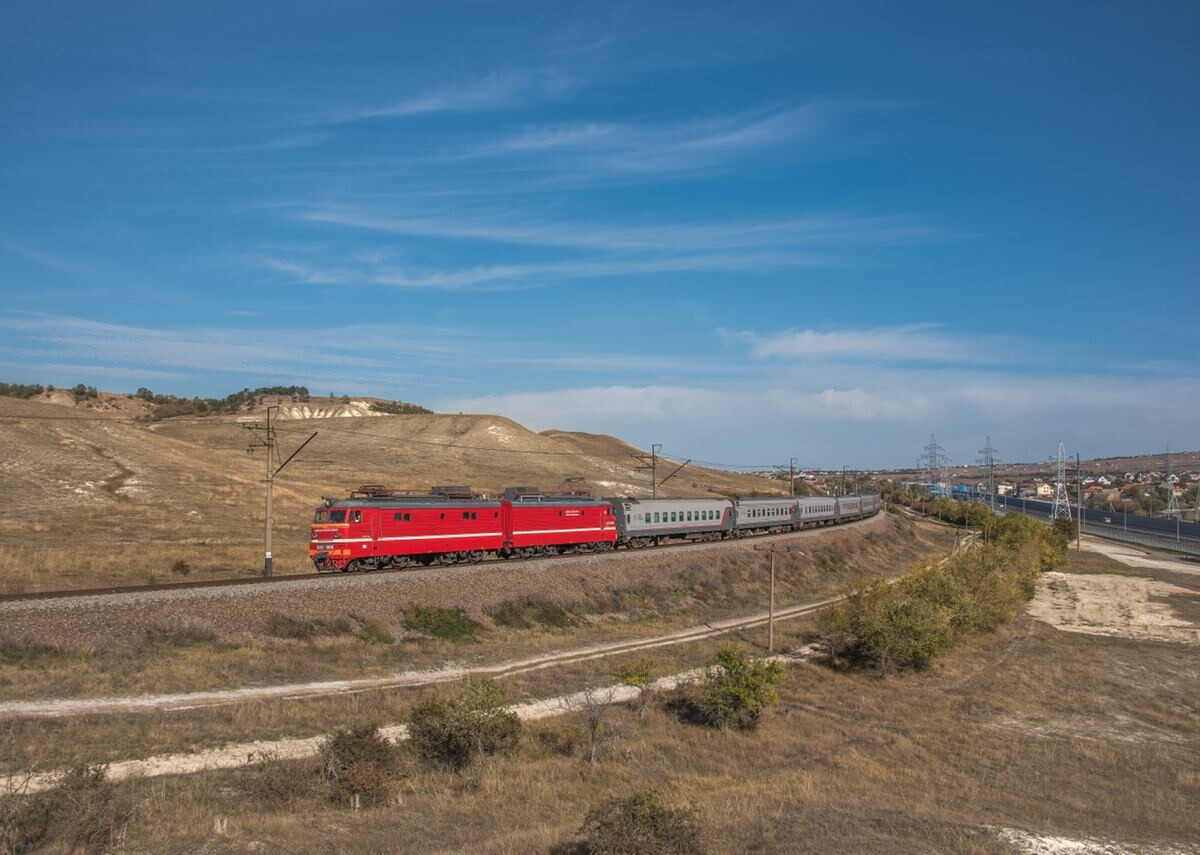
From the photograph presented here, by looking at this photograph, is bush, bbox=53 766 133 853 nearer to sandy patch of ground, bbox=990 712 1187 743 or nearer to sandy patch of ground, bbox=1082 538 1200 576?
sandy patch of ground, bbox=990 712 1187 743

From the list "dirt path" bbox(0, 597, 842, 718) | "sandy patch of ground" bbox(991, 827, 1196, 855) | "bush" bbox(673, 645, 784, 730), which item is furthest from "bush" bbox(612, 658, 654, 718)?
"sandy patch of ground" bbox(991, 827, 1196, 855)

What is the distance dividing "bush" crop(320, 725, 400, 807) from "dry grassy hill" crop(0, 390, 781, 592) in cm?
2396

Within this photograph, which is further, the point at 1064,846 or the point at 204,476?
the point at 204,476

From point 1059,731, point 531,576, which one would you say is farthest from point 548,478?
point 1059,731

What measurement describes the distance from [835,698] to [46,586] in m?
35.2

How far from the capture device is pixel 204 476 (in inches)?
3265

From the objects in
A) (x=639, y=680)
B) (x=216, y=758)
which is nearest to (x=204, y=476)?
(x=639, y=680)

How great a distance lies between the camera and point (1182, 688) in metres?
38.0

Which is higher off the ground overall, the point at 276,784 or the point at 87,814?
the point at 87,814

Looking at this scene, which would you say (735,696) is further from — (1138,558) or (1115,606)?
(1138,558)

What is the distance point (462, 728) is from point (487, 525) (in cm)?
2434

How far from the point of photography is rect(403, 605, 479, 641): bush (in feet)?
119

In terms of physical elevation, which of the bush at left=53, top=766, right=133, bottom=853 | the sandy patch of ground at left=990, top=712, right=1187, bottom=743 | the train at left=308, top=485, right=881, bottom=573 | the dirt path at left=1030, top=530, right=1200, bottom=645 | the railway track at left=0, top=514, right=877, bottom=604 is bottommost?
the dirt path at left=1030, top=530, right=1200, bottom=645

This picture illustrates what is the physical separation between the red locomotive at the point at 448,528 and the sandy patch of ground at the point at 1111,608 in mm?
33232
